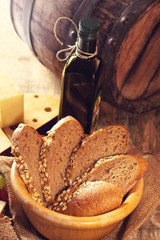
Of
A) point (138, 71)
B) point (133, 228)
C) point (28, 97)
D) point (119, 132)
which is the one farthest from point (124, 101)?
point (133, 228)

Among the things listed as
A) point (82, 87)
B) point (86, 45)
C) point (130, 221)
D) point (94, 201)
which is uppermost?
point (86, 45)

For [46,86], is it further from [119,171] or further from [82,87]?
[119,171]

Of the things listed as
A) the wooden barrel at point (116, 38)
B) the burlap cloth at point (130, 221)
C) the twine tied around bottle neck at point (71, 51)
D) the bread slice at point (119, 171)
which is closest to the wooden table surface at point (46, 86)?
the wooden barrel at point (116, 38)

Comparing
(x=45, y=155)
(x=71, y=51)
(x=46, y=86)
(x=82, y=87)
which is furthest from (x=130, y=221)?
(x=46, y=86)

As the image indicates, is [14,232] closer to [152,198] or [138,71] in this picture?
[152,198]

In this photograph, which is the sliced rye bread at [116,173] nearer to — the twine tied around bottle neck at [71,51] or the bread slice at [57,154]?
the bread slice at [57,154]

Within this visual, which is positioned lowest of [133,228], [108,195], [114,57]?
[133,228]
